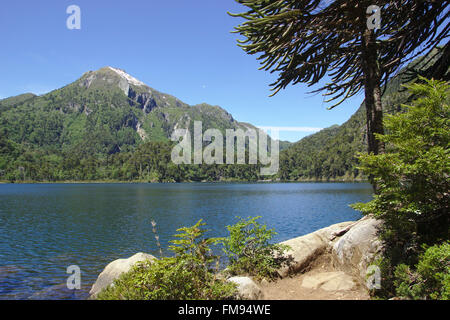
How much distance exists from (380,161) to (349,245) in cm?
372

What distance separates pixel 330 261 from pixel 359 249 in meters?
1.72

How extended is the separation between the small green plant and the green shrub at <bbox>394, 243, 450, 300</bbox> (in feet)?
13.0

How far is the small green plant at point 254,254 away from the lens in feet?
28.6

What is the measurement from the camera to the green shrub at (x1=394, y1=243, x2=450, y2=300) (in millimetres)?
4789

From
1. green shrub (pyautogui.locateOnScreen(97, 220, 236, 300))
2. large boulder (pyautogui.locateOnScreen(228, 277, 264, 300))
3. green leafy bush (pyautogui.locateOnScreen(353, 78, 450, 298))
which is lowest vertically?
large boulder (pyautogui.locateOnScreen(228, 277, 264, 300))

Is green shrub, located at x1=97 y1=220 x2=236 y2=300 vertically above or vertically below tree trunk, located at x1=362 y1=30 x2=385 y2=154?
below

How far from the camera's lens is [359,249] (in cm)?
816

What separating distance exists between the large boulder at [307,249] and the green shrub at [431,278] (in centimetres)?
390

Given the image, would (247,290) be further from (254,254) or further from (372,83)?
(372,83)

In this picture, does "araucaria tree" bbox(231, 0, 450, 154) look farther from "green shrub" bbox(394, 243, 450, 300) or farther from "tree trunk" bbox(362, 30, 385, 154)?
"green shrub" bbox(394, 243, 450, 300)

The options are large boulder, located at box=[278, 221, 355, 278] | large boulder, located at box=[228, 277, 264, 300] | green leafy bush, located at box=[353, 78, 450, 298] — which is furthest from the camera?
large boulder, located at box=[278, 221, 355, 278]

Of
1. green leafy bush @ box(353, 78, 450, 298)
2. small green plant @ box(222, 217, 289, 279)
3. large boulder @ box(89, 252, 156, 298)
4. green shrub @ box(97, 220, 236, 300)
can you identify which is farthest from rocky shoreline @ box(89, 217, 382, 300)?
green leafy bush @ box(353, 78, 450, 298)
